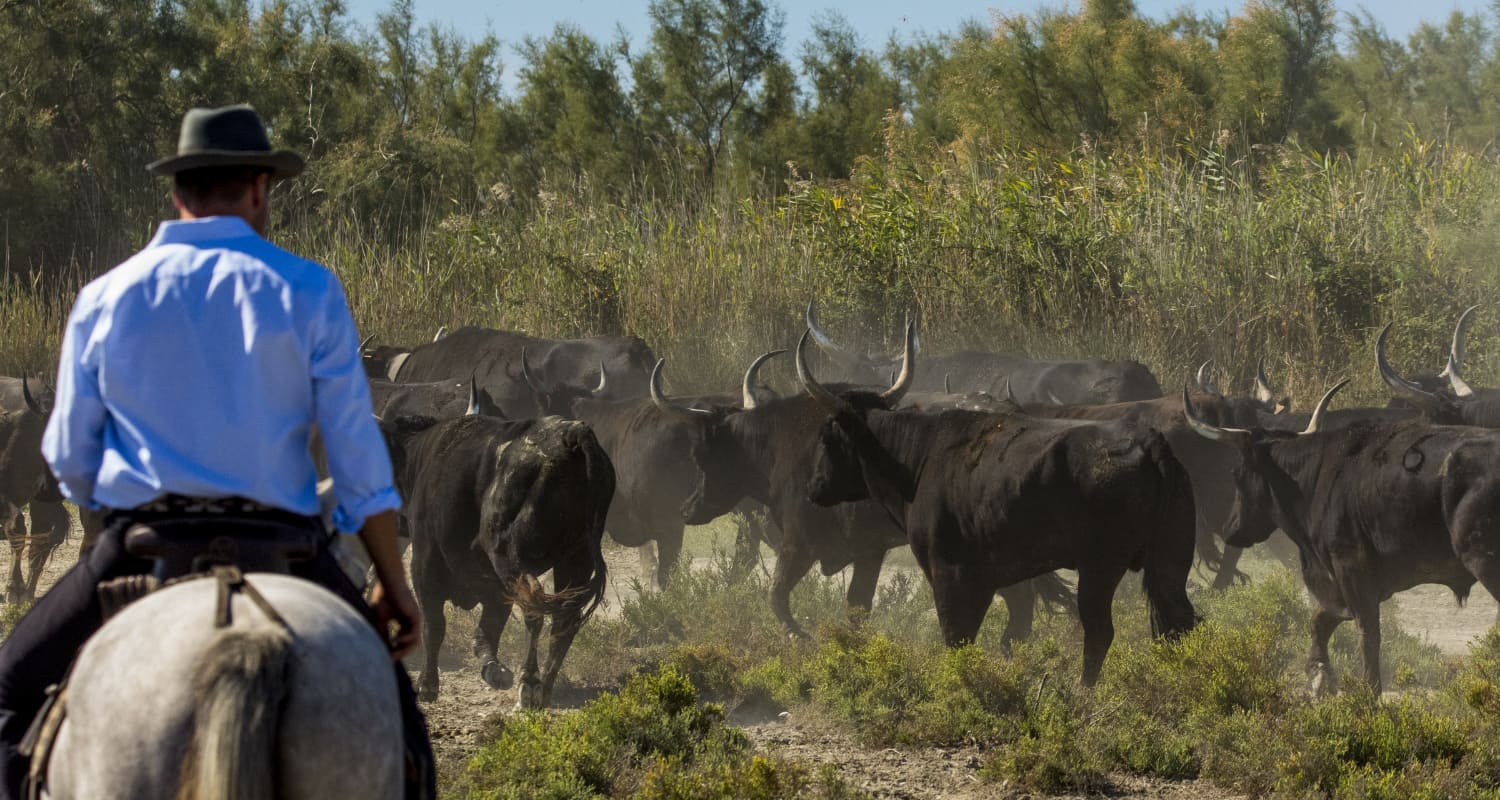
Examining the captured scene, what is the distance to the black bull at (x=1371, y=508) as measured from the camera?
968 cm


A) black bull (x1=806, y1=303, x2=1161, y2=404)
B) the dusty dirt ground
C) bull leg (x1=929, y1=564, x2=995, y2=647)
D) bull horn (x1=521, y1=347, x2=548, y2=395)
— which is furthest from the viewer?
bull horn (x1=521, y1=347, x2=548, y2=395)

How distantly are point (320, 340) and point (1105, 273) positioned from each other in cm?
1543

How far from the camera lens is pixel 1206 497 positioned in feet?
41.0

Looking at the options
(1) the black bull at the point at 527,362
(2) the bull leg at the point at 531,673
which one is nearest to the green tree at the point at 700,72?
(1) the black bull at the point at 527,362

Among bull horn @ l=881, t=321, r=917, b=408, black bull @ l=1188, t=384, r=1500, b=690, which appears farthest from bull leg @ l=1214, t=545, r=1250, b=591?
bull horn @ l=881, t=321, r=917, b=408

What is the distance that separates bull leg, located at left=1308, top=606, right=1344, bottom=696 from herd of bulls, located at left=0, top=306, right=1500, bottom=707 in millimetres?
16

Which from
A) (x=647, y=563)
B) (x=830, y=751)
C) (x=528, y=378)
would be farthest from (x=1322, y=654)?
(x=528, y=378)

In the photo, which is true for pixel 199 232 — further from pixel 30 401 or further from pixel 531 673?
pixel 30 401

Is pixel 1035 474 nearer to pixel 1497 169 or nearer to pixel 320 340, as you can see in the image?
pixel 320 340

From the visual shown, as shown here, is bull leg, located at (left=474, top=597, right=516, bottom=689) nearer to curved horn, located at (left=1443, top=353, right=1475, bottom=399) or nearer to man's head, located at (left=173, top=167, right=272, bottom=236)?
man's head, located at (left=173, top=167, right=272, bottom=236)

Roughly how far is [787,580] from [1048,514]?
2636 mm

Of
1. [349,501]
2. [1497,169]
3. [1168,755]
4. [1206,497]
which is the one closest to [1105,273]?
[1497,169]

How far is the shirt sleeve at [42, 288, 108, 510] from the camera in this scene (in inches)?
136

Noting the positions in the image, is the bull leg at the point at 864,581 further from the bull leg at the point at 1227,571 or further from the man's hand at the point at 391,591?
the man's hand at the point at 391,591
